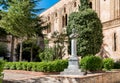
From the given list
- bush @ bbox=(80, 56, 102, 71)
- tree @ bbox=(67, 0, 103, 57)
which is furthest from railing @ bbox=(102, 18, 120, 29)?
bush @ bbox=(80, 56, 102, 71)

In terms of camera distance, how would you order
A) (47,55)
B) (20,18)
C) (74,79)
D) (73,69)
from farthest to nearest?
(47,55) → (20,18) → (73,69) → (74,79)

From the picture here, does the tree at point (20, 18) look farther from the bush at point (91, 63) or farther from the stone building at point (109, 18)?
the stone building at point (109, 18)

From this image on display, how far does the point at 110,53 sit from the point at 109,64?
7.82 m

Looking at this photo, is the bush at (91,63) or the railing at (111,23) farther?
the railing at (111,23)

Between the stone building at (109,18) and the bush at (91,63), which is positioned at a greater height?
the stone building at (109,18)

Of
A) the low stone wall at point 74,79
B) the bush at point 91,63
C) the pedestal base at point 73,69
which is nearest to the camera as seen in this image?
the low stone wall at point 74,79

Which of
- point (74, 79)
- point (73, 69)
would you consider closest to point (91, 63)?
point (73, 69)

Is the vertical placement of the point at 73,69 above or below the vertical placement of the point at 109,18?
below

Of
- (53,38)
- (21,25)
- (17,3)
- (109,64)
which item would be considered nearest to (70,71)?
(109,64)

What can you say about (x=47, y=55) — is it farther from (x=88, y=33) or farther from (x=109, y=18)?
(x=109, y=18)

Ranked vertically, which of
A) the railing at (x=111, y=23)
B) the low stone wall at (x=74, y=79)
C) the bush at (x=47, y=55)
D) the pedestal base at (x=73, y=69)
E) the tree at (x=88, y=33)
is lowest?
the low stone wall at (x=74, y=79)

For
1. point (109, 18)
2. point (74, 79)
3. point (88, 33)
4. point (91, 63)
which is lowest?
point (74, 79)

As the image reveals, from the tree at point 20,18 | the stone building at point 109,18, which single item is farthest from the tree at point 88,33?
the tree at point 20,18

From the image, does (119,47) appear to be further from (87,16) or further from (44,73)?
(44,73)
